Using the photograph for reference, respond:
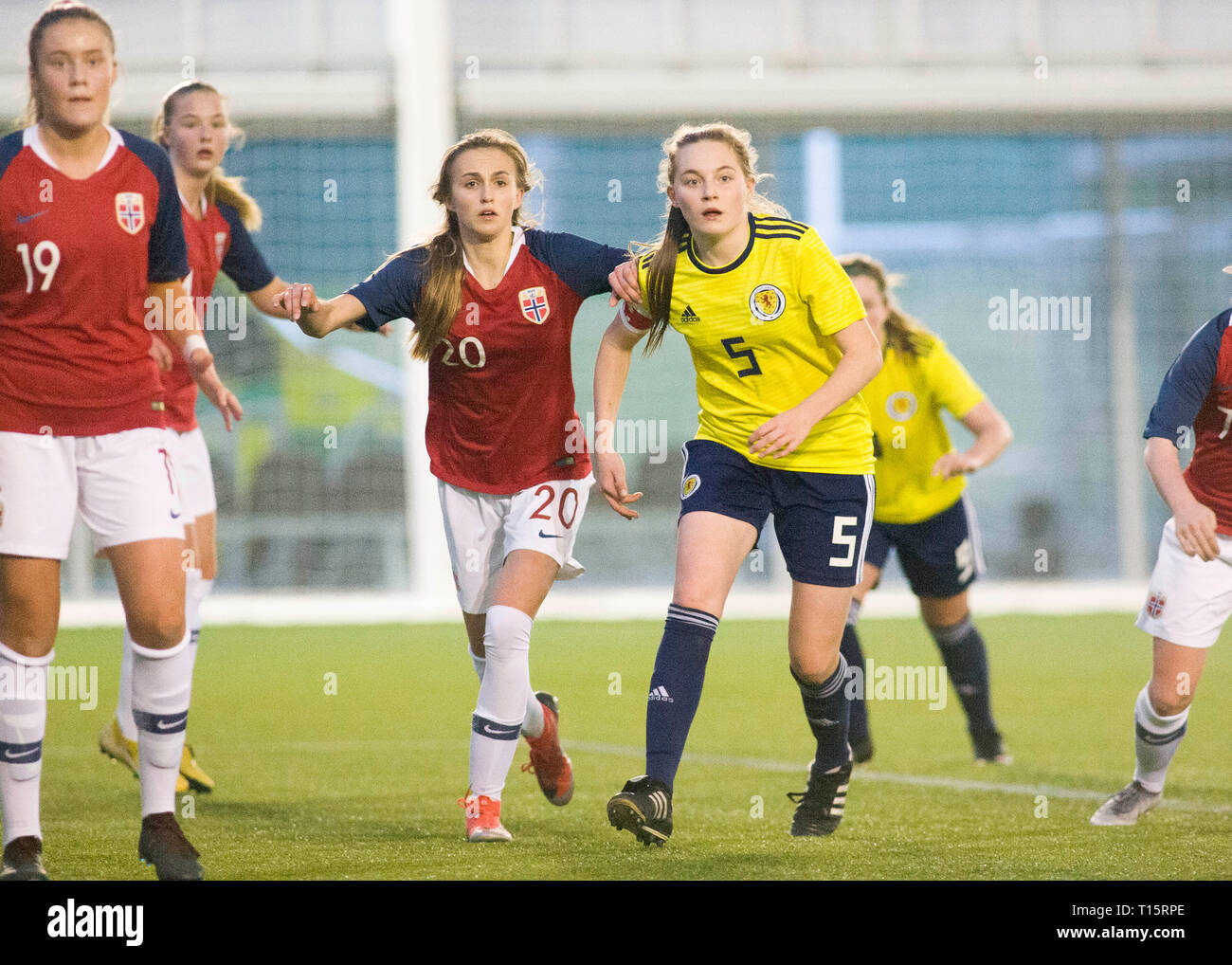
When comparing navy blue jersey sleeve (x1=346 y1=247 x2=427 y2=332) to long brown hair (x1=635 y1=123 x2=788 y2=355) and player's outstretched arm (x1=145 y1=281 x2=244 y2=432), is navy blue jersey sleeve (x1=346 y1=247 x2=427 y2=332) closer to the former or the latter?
player's outstretched arm (x1=145 y1=281 x2=244 y2=432)

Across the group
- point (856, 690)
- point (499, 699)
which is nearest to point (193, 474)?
point (499, 699)

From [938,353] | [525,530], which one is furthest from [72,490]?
[938,353]

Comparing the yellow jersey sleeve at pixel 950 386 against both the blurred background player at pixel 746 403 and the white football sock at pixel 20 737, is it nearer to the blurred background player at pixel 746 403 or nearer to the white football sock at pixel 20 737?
the blurred background player at pixel 746 403

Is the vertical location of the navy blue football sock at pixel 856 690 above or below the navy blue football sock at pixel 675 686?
below

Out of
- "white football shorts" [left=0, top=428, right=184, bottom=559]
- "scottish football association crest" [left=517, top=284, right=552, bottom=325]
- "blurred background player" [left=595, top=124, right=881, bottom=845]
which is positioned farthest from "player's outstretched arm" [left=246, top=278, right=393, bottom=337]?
"white football shorts" [left=0, top=428, right=184, bottom=559]

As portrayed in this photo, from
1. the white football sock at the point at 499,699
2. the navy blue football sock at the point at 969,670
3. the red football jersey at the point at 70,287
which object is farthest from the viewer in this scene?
the navy blue football sock at the point at 969,670

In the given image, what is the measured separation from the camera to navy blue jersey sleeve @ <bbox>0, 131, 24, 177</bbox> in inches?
146

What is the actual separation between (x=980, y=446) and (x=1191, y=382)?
1.71 meters

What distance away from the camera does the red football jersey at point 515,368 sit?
15.2ft

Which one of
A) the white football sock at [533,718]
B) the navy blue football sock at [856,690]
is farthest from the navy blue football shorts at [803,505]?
the navy blue football sock at [856,690]

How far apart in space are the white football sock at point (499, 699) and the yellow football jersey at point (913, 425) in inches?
93.0

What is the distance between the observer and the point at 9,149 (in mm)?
3742

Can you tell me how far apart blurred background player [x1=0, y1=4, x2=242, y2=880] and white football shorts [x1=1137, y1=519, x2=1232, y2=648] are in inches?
114

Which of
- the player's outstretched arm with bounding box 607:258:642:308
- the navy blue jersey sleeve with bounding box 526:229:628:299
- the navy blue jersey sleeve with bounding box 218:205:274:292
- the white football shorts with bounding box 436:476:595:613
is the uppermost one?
the navy blue jersey sleeve with bounding box 218:205:274:292
